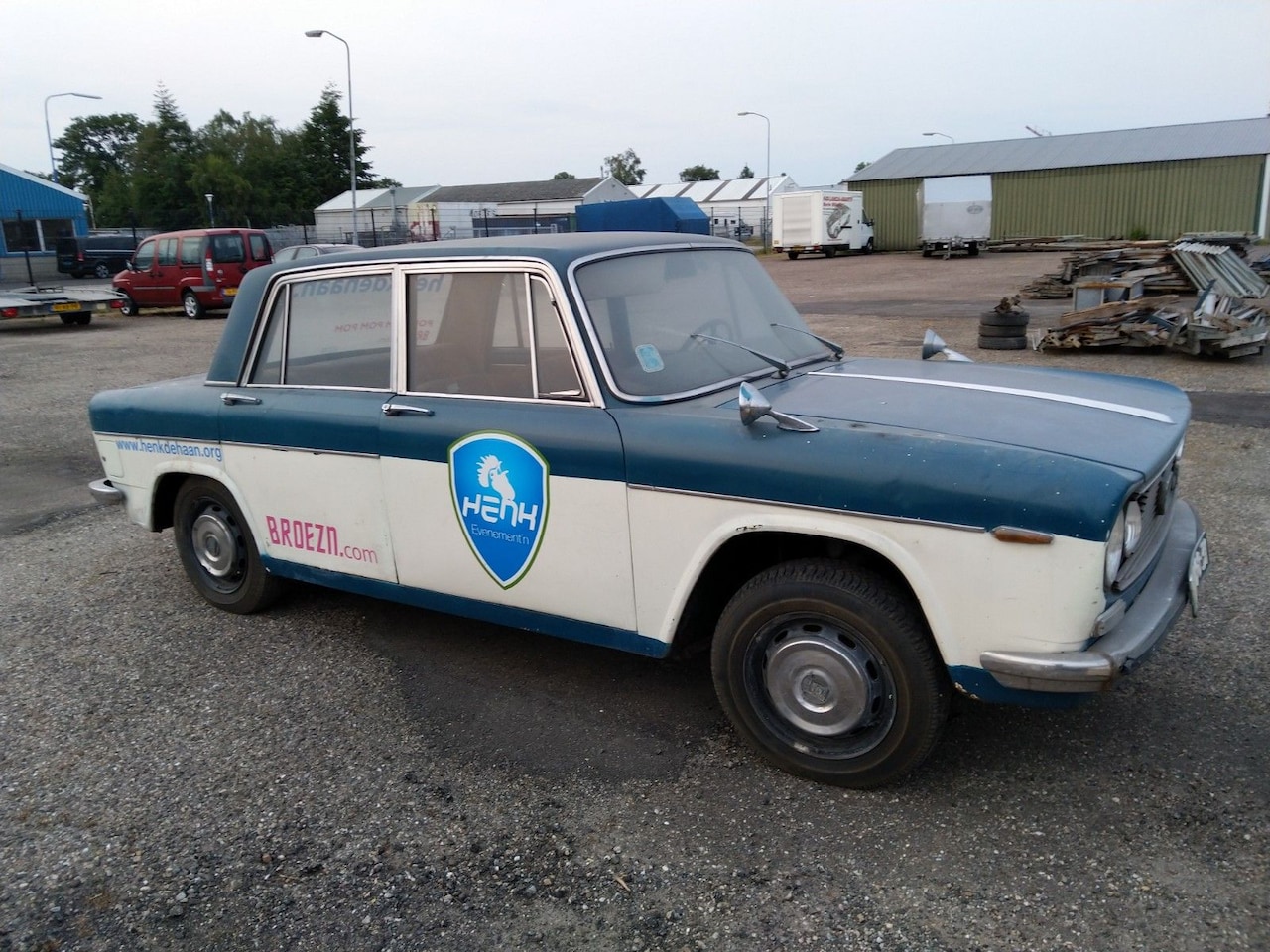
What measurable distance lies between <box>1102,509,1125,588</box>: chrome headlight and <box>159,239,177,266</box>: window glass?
22827 millimetres

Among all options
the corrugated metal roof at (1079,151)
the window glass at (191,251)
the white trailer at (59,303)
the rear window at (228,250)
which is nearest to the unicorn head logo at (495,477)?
the white trailer at (59,303)

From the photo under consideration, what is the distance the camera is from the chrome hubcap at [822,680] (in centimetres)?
315

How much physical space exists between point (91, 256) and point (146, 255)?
19853 mm

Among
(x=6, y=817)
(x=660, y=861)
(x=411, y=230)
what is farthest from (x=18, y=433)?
(x=411, y=230)

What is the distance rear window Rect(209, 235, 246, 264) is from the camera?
848 inches

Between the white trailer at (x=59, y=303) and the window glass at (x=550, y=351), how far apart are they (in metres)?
19.4

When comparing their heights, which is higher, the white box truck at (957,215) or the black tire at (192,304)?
the white box truck at (957,215)

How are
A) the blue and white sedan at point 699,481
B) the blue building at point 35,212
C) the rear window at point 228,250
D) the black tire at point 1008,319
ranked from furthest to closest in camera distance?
the blue building at point 35,212 < the rear window at point 228,250 < the black tire at point 1008,319 < the blue and white sedan at point 699,481

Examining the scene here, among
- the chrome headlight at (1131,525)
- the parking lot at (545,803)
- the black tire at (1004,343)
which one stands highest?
the chrome headlight at (1131,525)

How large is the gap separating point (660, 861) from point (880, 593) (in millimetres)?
1046

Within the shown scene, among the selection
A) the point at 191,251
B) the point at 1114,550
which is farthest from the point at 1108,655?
the point at 191,251

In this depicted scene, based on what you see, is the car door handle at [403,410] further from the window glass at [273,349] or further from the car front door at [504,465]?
the window glass at [273,349]

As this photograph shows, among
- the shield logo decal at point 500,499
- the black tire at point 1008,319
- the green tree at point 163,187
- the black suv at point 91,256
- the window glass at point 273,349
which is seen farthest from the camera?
the green tree at point 163,187

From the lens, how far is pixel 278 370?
4.62 metres
